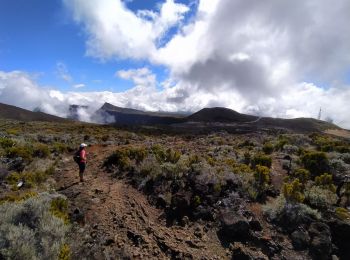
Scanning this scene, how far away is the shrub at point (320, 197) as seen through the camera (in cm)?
1119

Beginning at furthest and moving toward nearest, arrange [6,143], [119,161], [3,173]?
[6,143], [119,161], [3,173]

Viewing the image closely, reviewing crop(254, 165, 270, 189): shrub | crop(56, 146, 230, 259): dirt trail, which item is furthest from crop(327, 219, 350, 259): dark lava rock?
crop(56, 146, 230, 259): dirt trail

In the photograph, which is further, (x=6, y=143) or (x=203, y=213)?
(x=6, y=143)

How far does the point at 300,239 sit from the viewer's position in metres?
9.49

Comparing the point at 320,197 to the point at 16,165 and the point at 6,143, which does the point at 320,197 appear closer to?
the point at 16,165

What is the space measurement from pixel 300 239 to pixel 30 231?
7494 mm

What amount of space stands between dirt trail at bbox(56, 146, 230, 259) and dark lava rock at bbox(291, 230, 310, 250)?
219cm

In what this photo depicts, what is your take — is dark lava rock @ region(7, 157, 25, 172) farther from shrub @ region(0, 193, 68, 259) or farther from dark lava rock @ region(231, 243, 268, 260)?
dark lava rock @ region(231, 243, 268, 260)

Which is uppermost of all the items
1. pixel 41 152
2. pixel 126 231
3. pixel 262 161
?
pixel 262 161

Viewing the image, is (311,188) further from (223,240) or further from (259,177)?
(223,240)

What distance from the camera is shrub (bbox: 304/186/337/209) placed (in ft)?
36.7

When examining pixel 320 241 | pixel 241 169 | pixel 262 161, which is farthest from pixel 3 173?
pixel 320 241

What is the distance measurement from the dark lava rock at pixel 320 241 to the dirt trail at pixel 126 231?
263 cm

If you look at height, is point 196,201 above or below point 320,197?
below
